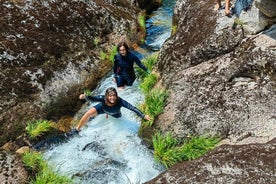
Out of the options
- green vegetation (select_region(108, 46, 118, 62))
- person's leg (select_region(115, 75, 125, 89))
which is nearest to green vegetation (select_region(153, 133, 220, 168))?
person's leg (select_region(115, 75, 125, 89))

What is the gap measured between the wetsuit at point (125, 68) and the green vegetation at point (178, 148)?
354cm

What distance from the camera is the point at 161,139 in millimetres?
9734

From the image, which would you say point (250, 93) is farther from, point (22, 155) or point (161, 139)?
point (22, 155)

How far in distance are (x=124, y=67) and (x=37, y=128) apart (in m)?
3.51

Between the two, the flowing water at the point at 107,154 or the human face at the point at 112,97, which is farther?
the human face at the point at 112,97

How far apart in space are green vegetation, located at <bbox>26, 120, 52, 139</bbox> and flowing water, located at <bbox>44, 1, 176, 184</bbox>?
0.52 metres

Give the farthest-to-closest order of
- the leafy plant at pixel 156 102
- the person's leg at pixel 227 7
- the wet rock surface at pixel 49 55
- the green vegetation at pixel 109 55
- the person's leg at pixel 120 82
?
the green vegetation at pixel 109 55, the person's leg at pixel 120 82, the wet rock surface at pixel 49 55, the person's leg at pixel 227 7, the leafy plant at pixel 156 102

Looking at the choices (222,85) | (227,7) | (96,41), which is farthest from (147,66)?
(222,85)

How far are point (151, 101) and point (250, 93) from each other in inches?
103

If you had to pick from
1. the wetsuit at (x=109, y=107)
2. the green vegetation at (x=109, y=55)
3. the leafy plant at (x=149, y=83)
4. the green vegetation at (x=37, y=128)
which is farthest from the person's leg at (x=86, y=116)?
the green vegetation at (x=109, y=55)

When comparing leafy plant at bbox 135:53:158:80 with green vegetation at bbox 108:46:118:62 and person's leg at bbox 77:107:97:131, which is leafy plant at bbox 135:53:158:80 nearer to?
green vegetation at bbox 108:46:118:62

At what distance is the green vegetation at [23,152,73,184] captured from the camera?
887 centimetres

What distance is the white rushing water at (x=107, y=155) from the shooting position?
952cm

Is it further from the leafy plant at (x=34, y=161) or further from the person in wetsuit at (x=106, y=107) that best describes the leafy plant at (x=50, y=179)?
the person in wetsuit at (x=106, y=107)
